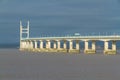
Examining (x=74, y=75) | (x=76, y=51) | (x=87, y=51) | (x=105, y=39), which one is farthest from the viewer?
(x=76, y=51)

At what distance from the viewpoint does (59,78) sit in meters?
64.2

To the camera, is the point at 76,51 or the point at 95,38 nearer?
the point at 95,38

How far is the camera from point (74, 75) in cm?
6881

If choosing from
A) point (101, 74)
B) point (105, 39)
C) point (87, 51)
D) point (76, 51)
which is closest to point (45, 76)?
point (101, 74)

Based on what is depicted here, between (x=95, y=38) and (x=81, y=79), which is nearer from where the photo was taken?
(x=81, y=79)

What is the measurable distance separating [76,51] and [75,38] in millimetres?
5060

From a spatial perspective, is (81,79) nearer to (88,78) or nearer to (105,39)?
(88,78)

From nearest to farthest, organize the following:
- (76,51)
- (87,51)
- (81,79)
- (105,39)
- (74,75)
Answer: (81,79) < (74,75) < (105,39) < (87,51) < (76,51)

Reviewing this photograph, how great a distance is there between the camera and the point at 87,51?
518ft

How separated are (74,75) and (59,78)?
4985 mm

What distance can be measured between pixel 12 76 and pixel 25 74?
141 inches

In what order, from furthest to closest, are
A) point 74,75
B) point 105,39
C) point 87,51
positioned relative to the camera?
point 87,51 < point 105,39 < point 74,75

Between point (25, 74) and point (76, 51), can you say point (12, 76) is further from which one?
point (76, 51)

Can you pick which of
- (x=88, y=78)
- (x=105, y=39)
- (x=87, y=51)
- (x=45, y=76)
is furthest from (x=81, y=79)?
(x=87, y=51)
